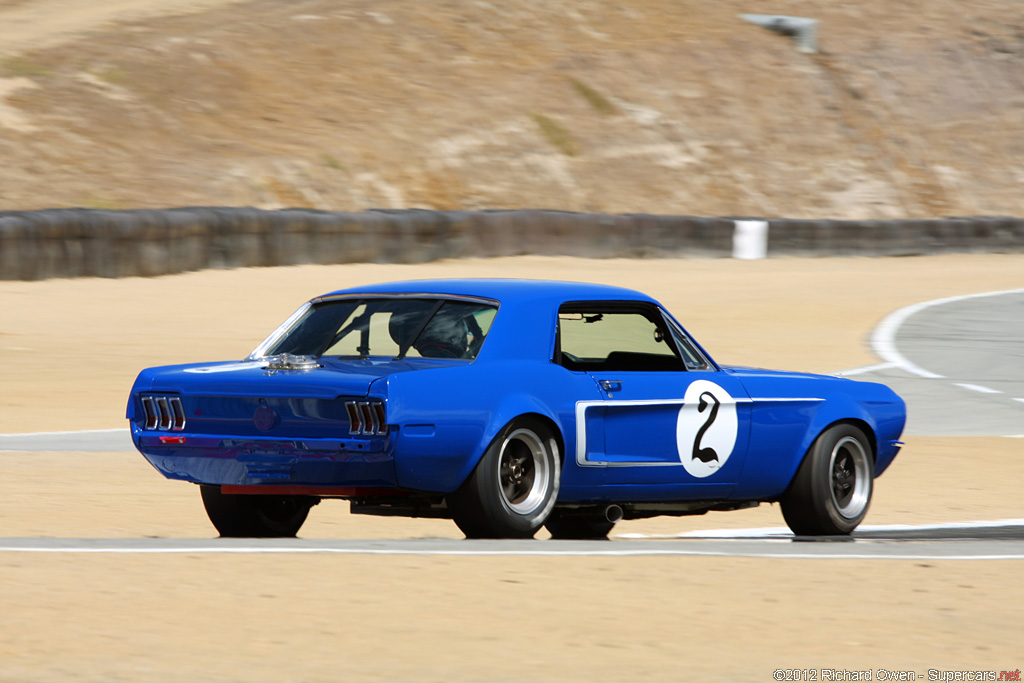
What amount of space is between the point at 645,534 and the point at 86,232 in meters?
15.4

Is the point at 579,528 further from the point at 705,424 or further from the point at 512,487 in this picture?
the point at 512,487

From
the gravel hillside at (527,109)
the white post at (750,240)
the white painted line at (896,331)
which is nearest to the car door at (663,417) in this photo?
the white painted line at (896,331)

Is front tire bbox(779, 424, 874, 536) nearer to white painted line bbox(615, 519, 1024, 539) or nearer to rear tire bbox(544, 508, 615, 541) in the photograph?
white painted line bbox(615, 519, 1024, 539)

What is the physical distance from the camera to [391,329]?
23.6 feet

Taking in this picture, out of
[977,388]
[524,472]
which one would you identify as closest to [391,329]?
[524,472]

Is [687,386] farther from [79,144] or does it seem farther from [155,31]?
[155,31]

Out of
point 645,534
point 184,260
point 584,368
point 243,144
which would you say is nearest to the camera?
point 584,368

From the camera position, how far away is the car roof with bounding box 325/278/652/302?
732 centimetres

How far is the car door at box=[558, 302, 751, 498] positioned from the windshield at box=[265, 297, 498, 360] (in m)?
0.42

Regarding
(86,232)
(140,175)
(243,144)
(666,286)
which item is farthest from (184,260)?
(243,144)

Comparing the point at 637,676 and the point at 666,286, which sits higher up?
the point at 637,676

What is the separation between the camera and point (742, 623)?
5344 millimetres

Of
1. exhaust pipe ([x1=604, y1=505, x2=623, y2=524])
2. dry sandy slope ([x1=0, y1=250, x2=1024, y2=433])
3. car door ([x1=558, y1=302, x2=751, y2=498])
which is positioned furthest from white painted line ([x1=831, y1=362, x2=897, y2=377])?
exhaust pipe ([x1=604, y1=505, x2=623, y2=524])

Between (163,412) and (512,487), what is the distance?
1.51 meters
